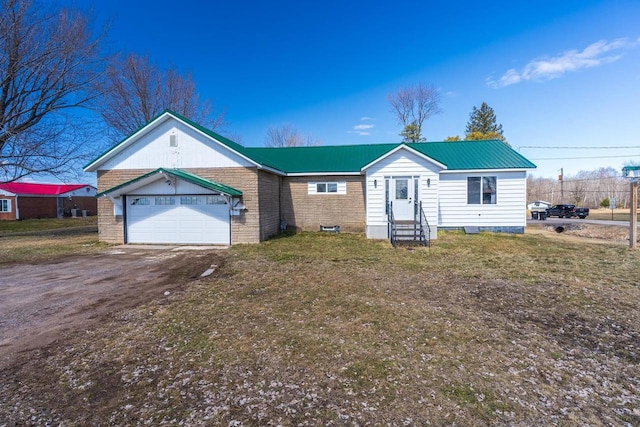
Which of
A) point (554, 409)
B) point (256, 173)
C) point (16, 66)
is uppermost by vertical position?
point (16, 66)

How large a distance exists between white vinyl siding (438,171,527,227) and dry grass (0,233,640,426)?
326 inches

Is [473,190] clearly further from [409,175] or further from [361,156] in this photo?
[361,156]

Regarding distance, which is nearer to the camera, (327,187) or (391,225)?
(391,225)

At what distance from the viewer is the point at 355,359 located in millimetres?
3631

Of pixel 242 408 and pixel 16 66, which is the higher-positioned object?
→ pixel 16 66

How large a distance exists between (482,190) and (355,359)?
14210 mm

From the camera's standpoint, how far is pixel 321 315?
5023 mm

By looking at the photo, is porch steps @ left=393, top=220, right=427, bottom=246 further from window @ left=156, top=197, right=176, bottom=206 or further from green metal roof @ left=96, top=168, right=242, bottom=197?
window @ left=156, top=197, right=176, bottom=206

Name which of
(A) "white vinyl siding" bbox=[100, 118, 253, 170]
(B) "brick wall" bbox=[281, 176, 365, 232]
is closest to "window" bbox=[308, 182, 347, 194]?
(B) "brick wall" bbox=[281, 176, 365, 232]

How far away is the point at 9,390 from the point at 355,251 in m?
9.01

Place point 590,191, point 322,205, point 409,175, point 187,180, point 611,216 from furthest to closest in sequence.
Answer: point 590,191 → point 611,216 → point 322,205 → point 409,175 → point 187,180

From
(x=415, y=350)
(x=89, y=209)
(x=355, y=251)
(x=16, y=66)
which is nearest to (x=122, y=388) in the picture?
(x=415, y=350)

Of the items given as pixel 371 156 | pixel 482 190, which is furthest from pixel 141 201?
pixel 482 190

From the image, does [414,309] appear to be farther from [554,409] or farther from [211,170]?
[211,170]
